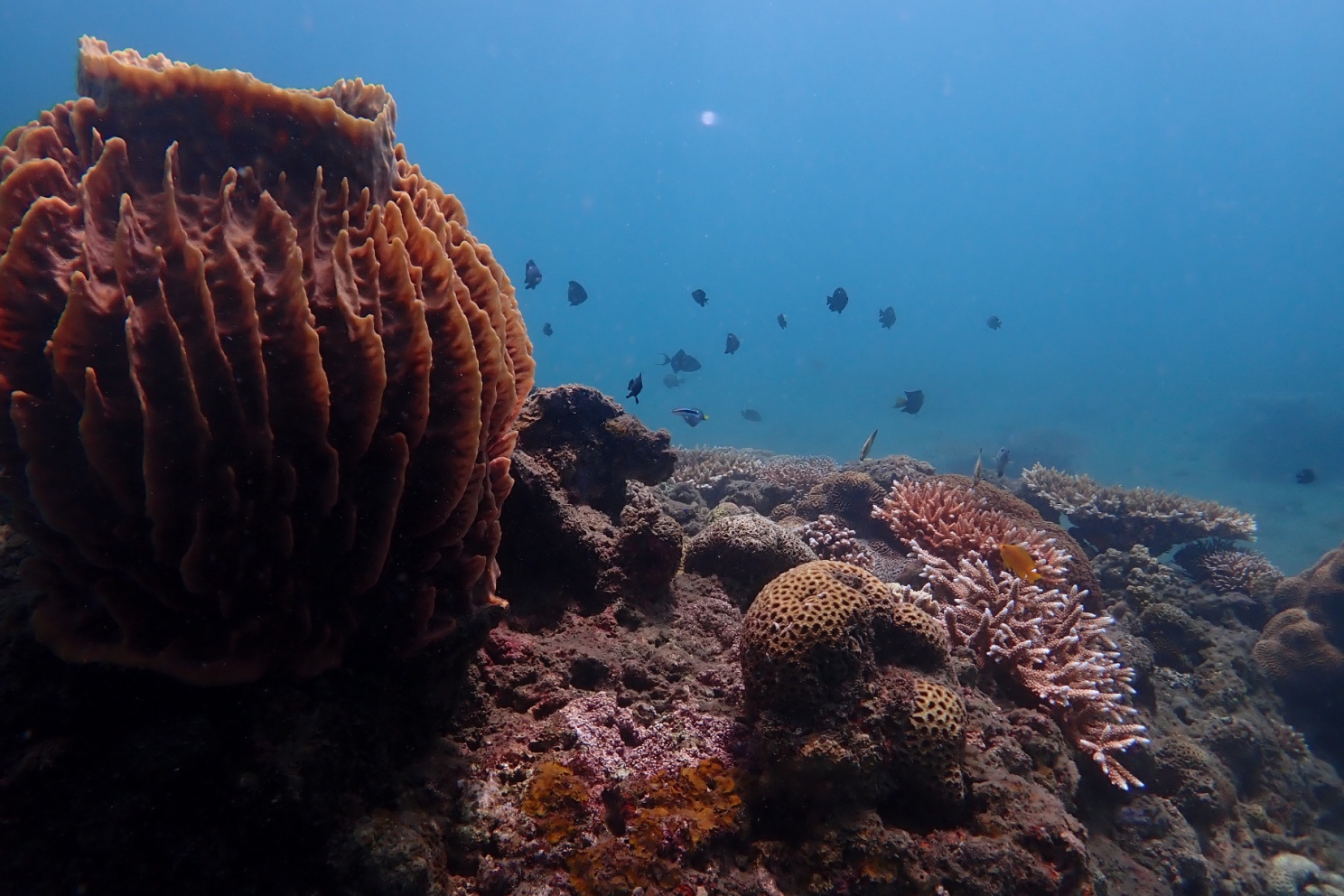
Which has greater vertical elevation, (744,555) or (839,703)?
(744,555)

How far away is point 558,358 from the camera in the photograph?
15412 cm

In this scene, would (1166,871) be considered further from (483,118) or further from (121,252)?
(483,118)

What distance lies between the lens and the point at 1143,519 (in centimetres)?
1012

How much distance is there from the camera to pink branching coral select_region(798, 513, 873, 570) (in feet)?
20.1

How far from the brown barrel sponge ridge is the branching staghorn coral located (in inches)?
450

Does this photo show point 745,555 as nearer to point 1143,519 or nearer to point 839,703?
point 839,703

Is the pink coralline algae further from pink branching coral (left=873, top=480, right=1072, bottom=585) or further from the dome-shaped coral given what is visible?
the dome-shaped coral

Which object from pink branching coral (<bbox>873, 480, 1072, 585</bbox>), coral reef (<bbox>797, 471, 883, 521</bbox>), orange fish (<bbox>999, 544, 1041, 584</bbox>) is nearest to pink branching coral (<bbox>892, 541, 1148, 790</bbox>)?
orange fish (<bbox>999, 544, 1041, 584</bbox>)

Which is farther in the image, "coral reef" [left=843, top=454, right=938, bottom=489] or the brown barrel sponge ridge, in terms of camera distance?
"coral reef" [left=843, top=454, right=938, bottom=489]

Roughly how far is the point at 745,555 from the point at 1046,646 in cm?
262

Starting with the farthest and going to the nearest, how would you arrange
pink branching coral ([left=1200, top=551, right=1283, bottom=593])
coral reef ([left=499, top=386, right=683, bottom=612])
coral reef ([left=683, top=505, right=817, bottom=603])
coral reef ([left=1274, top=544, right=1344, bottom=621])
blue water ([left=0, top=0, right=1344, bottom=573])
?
blue water ([left=0, top=0, right=1344, bottom=573]) → pink branching coral ([left=1200, top=551, right=1283, bottom=593]) → coral reef ([left=1274, top=544, right=1344, bottom=621]) → coral reef ([left=683, top=505, right=817, bottom=603]) → coral reef ([left=499, top=386, right=683, bottom=612])

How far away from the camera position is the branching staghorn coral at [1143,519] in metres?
10.1

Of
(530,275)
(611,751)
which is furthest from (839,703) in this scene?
(530,275)

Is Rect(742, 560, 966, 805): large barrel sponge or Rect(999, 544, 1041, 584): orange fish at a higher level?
Rect(999, 544, 1041, 584): orange fish
